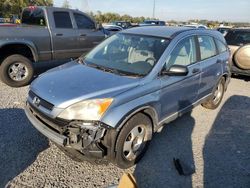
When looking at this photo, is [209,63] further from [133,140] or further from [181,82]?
[133,140]

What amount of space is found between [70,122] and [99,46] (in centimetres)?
204

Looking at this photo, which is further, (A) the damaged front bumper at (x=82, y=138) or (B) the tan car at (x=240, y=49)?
(B) the tan car at (x=240, y=49)

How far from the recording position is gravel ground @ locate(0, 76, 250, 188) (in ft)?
9.89

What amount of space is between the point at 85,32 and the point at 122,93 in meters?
5.06

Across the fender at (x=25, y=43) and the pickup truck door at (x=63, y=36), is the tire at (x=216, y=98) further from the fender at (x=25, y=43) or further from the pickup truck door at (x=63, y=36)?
the fender at (x=25, y=43)

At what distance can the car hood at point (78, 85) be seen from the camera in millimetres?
2811

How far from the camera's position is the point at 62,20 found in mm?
6906

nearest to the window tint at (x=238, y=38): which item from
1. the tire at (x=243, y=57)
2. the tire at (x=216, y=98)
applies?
the tire at (x=243, y=57)

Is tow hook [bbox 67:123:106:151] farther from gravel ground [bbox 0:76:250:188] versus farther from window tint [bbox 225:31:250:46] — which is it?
window tint [bbox 225:31:250:46]

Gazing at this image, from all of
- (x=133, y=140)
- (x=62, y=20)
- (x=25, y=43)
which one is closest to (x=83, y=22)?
(x=62, y=20)

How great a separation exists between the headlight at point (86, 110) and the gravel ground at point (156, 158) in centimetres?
83

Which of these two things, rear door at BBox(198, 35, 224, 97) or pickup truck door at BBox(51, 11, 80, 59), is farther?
pickup truck door at BBox(51, 11, 80, 59)

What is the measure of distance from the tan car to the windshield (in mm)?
4660

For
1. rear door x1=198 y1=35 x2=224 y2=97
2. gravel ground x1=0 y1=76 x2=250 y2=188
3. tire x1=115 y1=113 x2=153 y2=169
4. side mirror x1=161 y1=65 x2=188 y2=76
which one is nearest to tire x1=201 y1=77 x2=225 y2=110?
rear door x1=198 y1=35 x2=224 y2=97
